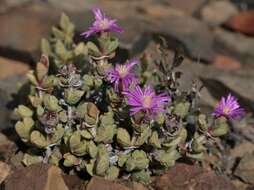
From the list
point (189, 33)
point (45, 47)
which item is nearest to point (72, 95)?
point (45, 47)

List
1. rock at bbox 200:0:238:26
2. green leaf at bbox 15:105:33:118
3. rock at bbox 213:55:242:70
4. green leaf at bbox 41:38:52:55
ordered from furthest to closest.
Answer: rock at bbox 200:0:238:26
rock at bbox 213:55:242:70
green leaf at bbox 41:38:52:55
green leaf at bbox 15:105:33:118

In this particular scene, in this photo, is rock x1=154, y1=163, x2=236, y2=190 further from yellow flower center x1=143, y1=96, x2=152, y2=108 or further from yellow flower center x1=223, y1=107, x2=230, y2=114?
yellow flower center x1=143, y1=96, x2=152, y2=108

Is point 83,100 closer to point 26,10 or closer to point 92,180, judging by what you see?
point 92,180

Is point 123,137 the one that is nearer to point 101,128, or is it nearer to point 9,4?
point 101,128

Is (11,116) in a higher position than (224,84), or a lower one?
lower

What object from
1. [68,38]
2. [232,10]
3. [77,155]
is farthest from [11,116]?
[232,10]

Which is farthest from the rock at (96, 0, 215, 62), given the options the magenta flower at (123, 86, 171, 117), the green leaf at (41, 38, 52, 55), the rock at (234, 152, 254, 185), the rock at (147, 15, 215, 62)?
the magenta flower at (123, 86, 171, 117)
